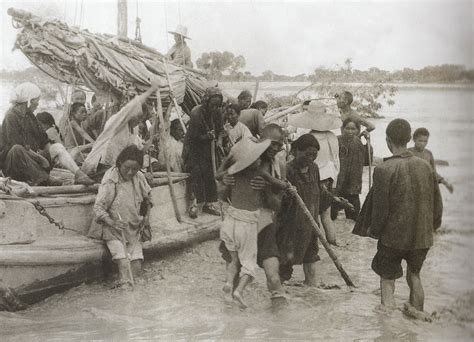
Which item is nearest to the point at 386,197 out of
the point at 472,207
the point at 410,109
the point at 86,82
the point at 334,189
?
the point at 472,207

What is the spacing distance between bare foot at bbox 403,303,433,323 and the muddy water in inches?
1.9

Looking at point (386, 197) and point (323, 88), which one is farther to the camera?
point (323, 88)

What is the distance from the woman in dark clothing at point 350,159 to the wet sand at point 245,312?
1.64 metres

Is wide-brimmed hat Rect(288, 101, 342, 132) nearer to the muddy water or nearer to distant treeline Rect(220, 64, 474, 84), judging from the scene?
distant treeline Rect(220, 64, 474, 84)

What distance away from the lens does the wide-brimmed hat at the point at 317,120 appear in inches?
247

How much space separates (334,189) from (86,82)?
3.03m

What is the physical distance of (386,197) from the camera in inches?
171

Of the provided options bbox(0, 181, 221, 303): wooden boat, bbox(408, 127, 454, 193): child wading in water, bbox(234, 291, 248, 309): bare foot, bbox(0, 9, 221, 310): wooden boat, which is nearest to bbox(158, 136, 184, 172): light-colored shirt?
bbox(0, 9, 221, 310): wooden boat

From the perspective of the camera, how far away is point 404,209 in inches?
169

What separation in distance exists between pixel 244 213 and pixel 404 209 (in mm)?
1172

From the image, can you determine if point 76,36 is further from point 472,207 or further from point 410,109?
point 472,207


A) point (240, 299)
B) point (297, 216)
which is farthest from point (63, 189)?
point (297, 216)

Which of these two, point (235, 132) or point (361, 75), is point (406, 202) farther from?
point (361, 75)

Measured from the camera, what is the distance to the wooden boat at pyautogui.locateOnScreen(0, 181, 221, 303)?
471 cm
